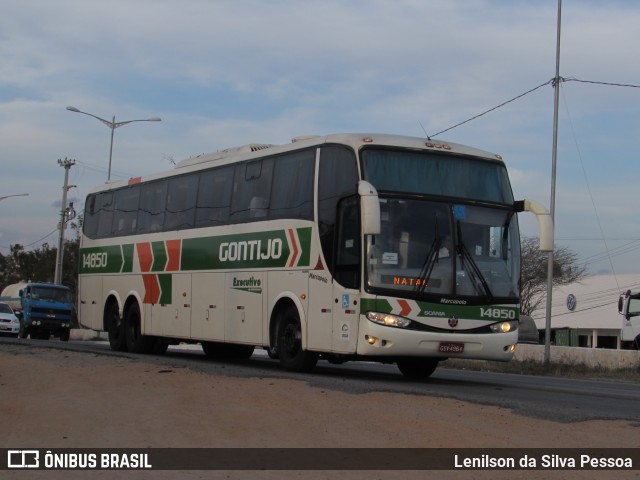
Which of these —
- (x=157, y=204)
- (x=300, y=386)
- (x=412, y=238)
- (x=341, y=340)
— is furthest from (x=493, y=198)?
(x=157, y=204)

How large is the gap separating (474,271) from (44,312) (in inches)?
1105

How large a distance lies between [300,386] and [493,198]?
4.91 meters

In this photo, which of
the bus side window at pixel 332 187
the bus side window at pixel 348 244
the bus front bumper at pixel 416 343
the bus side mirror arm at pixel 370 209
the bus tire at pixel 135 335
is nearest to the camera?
the bus side mirror arm at pixel 370 209

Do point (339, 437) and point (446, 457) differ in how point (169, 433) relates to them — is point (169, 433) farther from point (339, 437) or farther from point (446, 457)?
point (446, 457)

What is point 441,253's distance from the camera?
1523 cm

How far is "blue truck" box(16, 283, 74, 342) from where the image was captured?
130 feet

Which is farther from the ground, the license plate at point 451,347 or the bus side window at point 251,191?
the bus side window at point 251,191

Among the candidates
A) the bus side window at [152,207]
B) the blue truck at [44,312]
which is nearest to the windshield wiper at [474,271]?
the bus side window at [152,207]

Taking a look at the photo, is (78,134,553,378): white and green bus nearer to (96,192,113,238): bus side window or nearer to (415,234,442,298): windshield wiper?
(415,234,442,298): windshield wiper

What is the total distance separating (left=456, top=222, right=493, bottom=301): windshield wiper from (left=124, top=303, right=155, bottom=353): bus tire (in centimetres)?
991

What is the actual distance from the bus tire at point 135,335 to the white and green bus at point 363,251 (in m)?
3.49

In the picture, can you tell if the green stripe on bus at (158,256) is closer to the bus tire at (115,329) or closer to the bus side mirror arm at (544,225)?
the bus tire at (115,329)

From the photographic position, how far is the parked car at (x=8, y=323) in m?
39.7

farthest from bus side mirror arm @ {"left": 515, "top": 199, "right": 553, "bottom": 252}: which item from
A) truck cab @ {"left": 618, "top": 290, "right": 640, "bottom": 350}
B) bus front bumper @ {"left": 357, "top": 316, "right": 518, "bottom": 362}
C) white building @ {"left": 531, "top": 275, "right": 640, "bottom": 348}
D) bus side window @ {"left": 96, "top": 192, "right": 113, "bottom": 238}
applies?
white building @ {"left": 531, "top": 275, "right": 640, "bottom": 348}
